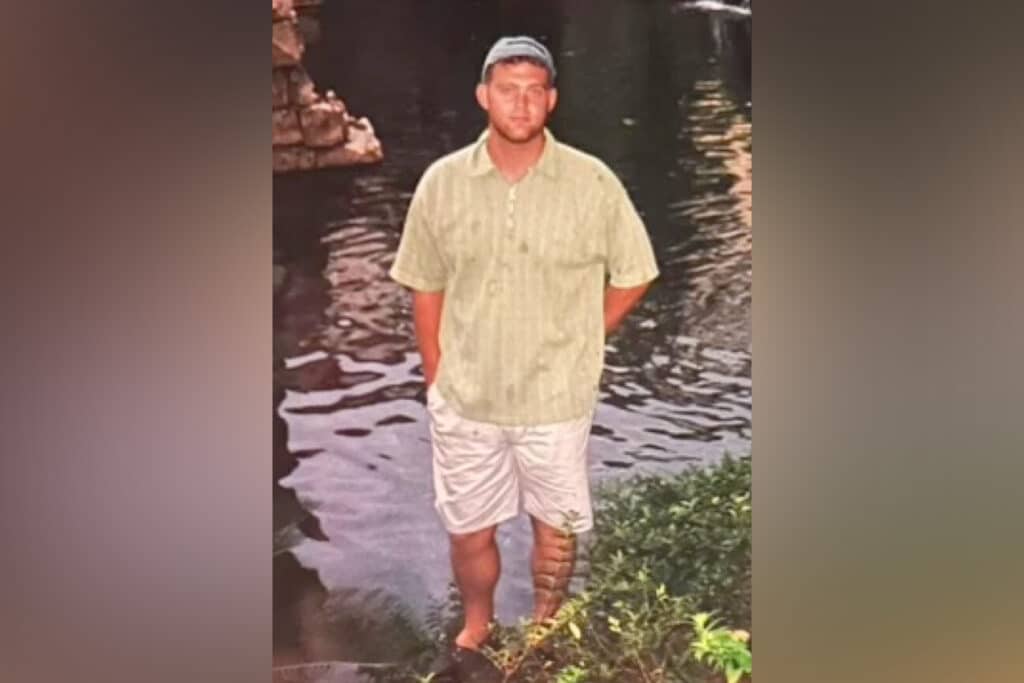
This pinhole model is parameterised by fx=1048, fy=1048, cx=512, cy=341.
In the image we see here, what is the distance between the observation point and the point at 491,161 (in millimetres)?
2035

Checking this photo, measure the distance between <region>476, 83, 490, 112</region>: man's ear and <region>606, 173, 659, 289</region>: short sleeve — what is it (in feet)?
0.92

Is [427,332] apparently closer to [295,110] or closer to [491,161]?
[491,161]

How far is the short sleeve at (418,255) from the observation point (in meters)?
2.02

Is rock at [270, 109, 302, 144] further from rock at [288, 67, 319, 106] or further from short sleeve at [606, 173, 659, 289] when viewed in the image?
short sleeve at [606, 173, 659, 289]

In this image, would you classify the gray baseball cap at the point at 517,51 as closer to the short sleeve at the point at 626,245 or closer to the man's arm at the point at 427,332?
the short sleeve at the point at 626,245

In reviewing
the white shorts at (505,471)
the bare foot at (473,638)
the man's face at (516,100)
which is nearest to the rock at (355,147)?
the man's face at (516,100)

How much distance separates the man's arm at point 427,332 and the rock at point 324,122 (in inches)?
13.2

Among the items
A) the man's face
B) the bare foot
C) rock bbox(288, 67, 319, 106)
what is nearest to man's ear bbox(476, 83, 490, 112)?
the man's face

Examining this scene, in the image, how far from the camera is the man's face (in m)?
2.02
